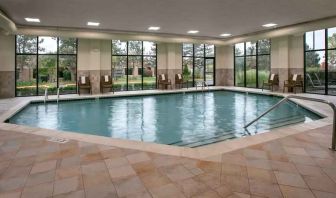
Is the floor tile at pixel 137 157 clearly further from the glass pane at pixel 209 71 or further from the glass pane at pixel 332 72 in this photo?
the glass pane at pixel 209 71

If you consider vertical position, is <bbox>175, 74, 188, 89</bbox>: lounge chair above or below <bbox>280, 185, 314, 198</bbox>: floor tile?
above

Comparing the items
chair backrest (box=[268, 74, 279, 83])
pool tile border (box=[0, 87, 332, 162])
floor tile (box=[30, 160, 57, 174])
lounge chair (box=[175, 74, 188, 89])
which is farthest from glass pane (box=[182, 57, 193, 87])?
floor tile (box=[30, 160, 57, 174])

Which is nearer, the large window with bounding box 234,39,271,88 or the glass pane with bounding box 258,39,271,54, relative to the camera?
the glass pane with bounding box 258,39,271,54

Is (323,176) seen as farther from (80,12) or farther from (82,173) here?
(80,12)

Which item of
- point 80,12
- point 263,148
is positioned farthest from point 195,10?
point 263,148

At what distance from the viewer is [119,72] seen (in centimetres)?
1300

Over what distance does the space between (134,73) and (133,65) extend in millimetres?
429

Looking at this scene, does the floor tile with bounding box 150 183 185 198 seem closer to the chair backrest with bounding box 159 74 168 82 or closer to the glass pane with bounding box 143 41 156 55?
the chair backrest with bounding box 159 74 168 82

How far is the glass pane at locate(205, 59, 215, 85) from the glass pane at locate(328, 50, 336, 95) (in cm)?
678

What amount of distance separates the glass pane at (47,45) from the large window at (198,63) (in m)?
6.94

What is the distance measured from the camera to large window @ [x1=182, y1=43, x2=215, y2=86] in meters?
14.9

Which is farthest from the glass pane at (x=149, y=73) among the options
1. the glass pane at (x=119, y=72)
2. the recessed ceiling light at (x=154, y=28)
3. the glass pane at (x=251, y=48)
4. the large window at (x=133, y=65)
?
the glass pane at (x=251, y=48)

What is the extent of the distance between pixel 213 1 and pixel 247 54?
8.65 meters

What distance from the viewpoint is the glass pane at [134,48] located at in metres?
13.2
